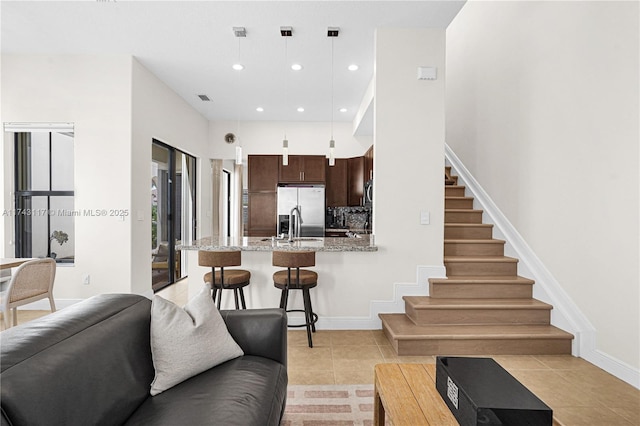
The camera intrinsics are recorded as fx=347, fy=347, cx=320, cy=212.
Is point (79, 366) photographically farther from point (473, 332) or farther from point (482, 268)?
point (482, 268)

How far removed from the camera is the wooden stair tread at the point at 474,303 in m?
3.28

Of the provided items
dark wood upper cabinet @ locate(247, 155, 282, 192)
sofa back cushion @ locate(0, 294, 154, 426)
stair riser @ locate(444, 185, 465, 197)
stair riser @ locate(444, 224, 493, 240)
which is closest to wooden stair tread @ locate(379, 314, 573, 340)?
stair riser @ locate(444, 224, 493, 240)

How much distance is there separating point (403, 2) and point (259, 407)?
11.0ft

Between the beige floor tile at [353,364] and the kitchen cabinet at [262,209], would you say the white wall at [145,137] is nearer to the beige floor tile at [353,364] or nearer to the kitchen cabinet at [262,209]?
the kitchen cabinet at [262,209]

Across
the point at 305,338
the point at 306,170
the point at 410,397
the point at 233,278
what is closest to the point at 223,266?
the point at 233,278

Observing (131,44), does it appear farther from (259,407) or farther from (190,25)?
(259,407)

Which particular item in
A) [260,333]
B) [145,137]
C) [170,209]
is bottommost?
[260,333]

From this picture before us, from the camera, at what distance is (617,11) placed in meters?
2.63

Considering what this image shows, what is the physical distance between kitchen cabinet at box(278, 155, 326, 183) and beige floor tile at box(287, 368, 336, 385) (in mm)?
4542

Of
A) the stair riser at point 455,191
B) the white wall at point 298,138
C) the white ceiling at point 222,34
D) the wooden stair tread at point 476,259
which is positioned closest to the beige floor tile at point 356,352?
the wooden stair tread at point 476,259

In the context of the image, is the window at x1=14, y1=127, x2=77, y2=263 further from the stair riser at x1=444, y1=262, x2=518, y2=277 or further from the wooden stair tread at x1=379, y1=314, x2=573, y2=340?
the stair riser at x1=444, y1=262, x2=518, y2=277

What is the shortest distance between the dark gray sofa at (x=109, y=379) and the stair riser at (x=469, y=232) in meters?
3.18

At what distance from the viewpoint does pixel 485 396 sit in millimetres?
1218

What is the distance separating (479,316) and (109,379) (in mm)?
3084
